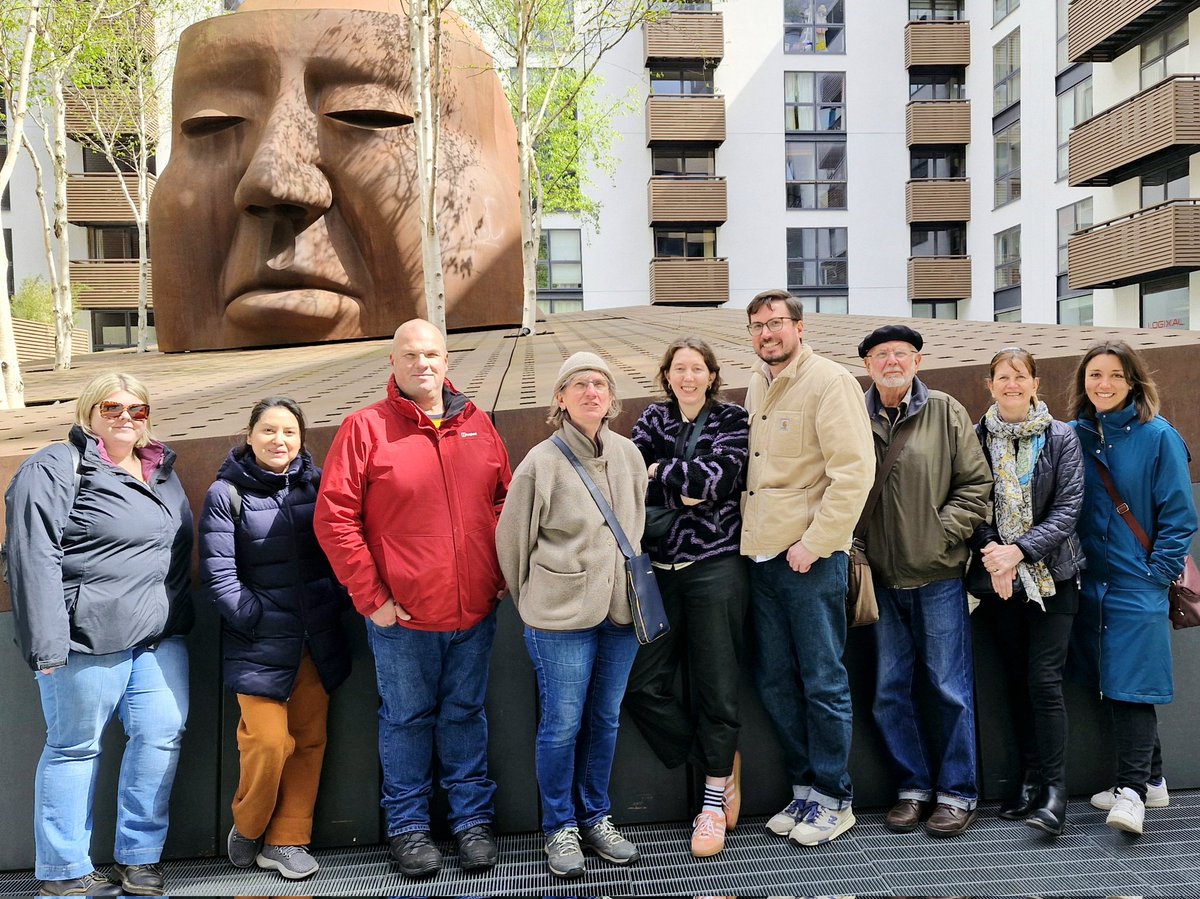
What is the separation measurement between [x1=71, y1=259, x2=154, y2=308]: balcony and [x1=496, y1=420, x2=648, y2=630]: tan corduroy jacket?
23.2 m

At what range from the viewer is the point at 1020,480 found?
3318 millimetres

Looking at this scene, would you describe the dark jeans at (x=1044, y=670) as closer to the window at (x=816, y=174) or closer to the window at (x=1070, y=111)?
the window at (x=1070, y=111)

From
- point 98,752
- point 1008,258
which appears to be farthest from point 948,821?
point 1008,258

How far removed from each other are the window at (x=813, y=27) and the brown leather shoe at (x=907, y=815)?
2644 centimetres

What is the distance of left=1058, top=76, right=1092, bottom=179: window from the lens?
2080cm

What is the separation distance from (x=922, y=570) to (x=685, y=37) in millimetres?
24916

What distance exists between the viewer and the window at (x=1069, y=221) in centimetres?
2097

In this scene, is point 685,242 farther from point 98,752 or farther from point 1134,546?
point 98,752

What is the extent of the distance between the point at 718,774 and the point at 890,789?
0.81m

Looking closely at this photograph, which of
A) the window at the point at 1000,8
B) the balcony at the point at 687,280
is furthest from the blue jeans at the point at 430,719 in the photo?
the window at the point at 1000,8

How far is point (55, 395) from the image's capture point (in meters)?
7.73

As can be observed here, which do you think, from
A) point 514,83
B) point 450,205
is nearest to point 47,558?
point 450,205

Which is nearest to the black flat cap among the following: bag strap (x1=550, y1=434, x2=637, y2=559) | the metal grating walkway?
bag strap (x1=550, y1=434, x2=637, y2=559)

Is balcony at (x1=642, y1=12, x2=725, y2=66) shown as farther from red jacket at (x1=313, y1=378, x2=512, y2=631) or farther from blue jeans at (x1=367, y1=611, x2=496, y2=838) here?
blue jeans at (x1=367, y1=611, x2=496, y2=838)
